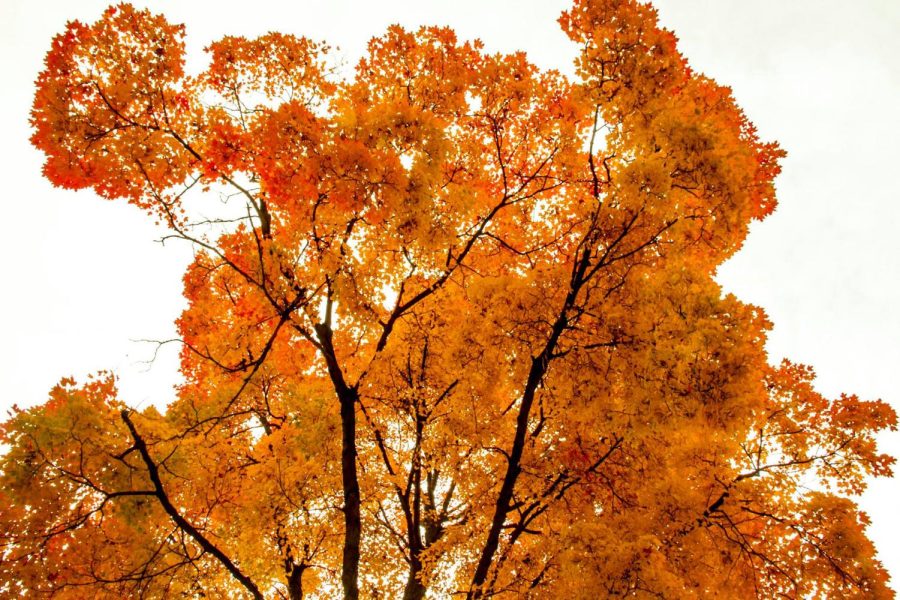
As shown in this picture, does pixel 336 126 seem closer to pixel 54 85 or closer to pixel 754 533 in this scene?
pixel 54 85

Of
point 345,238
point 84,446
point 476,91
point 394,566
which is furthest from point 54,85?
point 394,566

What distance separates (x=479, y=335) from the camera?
6383mm

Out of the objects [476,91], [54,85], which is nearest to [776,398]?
[476,91]

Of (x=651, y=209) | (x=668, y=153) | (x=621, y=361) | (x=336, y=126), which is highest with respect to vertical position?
(x=336, y=126)

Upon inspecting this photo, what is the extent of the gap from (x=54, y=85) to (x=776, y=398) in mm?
10505

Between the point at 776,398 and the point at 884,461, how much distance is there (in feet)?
4.70

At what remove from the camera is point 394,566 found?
998 cm

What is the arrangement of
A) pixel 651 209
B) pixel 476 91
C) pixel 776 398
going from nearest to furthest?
pixel 651 209, pixel 776 398, pixel 476 91

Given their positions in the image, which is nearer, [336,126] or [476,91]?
[336,126]

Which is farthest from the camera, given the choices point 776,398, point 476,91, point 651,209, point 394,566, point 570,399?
point 394,566

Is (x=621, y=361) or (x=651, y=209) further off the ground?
(x=651, y=209)

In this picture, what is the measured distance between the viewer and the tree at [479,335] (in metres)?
5.73

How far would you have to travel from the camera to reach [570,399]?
6285mm

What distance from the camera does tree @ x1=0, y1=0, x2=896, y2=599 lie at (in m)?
5.73
